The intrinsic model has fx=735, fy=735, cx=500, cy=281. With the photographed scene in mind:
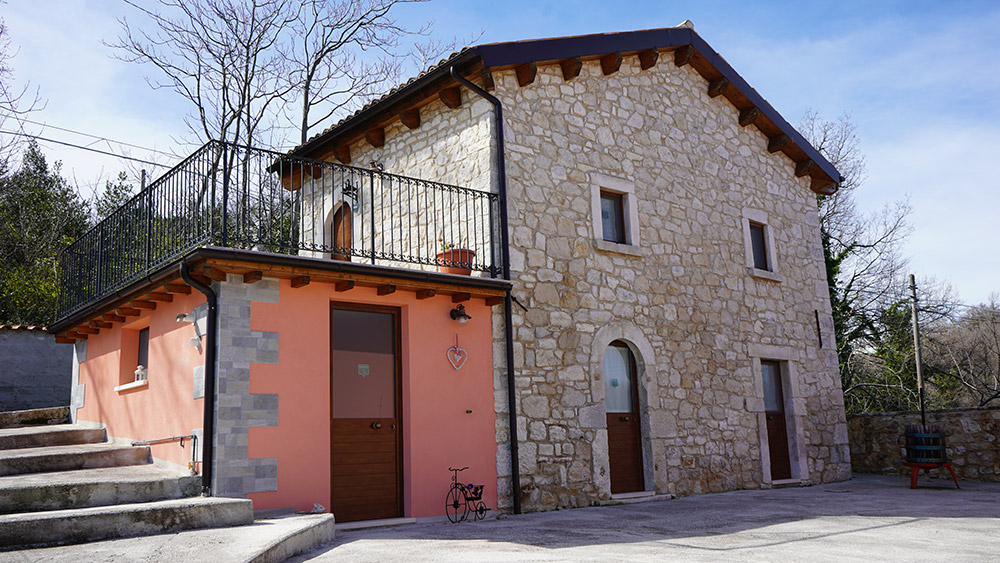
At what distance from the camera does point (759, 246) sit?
12148 millimetres

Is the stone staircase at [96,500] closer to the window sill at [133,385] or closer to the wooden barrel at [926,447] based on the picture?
the window sill at [133,385]

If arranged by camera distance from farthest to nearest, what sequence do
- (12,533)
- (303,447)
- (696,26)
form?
(696,26) < (303,447) < (12,533)

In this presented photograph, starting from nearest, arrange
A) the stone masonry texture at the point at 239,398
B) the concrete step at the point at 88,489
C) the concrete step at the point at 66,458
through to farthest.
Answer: the concrete step at the point at 88,489 → the stone masonry texture at the point at 239,398 → the concrete step at the point at 66,458

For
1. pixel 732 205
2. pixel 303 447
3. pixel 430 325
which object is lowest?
pixel 303 447

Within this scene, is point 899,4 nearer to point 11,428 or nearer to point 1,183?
point 11,428

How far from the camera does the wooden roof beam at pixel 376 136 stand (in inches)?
405

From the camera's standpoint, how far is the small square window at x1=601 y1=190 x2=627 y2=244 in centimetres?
981

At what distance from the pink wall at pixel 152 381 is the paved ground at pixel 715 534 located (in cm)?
199

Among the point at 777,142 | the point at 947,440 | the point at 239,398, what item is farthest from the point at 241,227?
the point at 947,440

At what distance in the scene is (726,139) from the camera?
1180cm

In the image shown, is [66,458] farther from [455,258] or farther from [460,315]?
[455,258]

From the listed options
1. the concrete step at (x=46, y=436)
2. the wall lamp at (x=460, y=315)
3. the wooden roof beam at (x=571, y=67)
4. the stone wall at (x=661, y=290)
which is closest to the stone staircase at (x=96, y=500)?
the concrete step at (x=46, y=436)

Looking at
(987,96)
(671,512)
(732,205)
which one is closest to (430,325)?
(671,512)

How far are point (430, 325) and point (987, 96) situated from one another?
10.3 m
